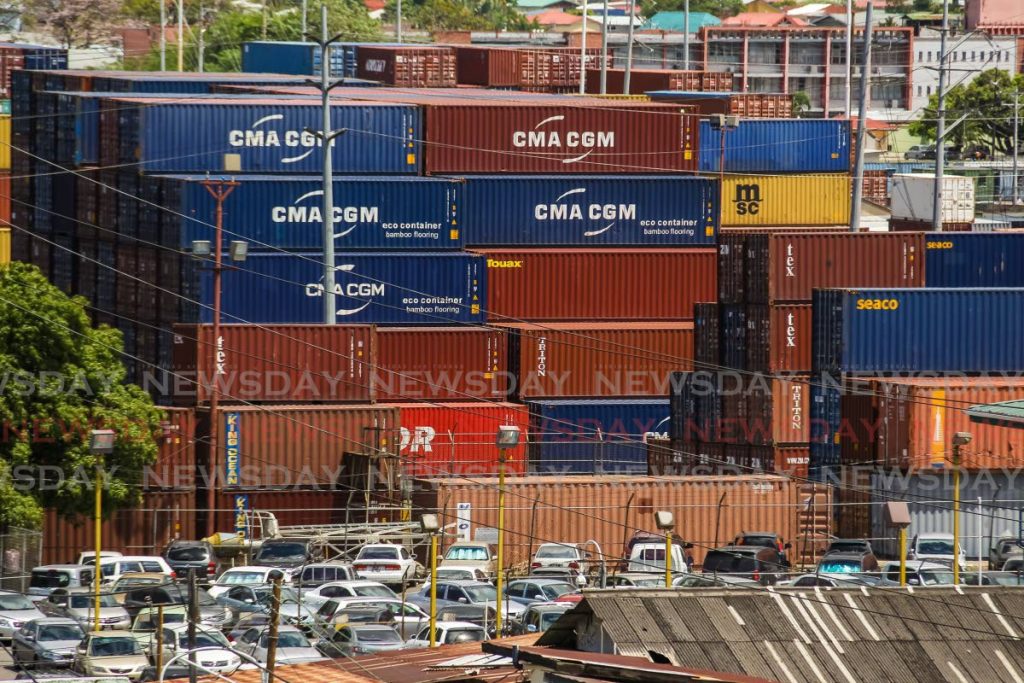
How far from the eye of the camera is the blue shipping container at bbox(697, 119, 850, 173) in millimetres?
65000

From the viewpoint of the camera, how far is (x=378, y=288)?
156 feet

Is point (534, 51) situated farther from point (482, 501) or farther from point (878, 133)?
point (482, 501)

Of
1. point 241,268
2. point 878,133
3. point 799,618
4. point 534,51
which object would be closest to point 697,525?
point 241,268

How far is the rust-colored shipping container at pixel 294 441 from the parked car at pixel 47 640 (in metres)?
9.80

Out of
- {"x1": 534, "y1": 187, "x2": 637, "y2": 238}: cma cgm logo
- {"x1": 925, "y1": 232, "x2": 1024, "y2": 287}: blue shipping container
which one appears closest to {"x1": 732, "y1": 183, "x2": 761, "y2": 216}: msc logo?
{"x1": 534, "y1": 187, "x2": 637, "y2": 238}: cma cgm logo

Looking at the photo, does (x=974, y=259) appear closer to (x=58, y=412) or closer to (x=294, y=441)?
(x=294, y=441)

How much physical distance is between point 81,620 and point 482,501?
31.8 ft

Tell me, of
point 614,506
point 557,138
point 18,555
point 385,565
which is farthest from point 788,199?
point 18,555

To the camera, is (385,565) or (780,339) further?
(780,339)

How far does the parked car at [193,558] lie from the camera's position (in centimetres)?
3619

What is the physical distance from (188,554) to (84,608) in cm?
451

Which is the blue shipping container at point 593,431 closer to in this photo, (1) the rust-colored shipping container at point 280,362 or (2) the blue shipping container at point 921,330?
(1) the rust-colored shipping container at point 280,362

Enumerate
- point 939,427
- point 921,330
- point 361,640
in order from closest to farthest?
point 361,640, point 939,427, point 921,330

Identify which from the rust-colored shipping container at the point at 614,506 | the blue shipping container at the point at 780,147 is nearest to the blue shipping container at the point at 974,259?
the rust-colored shipping container at the point at 614,506
